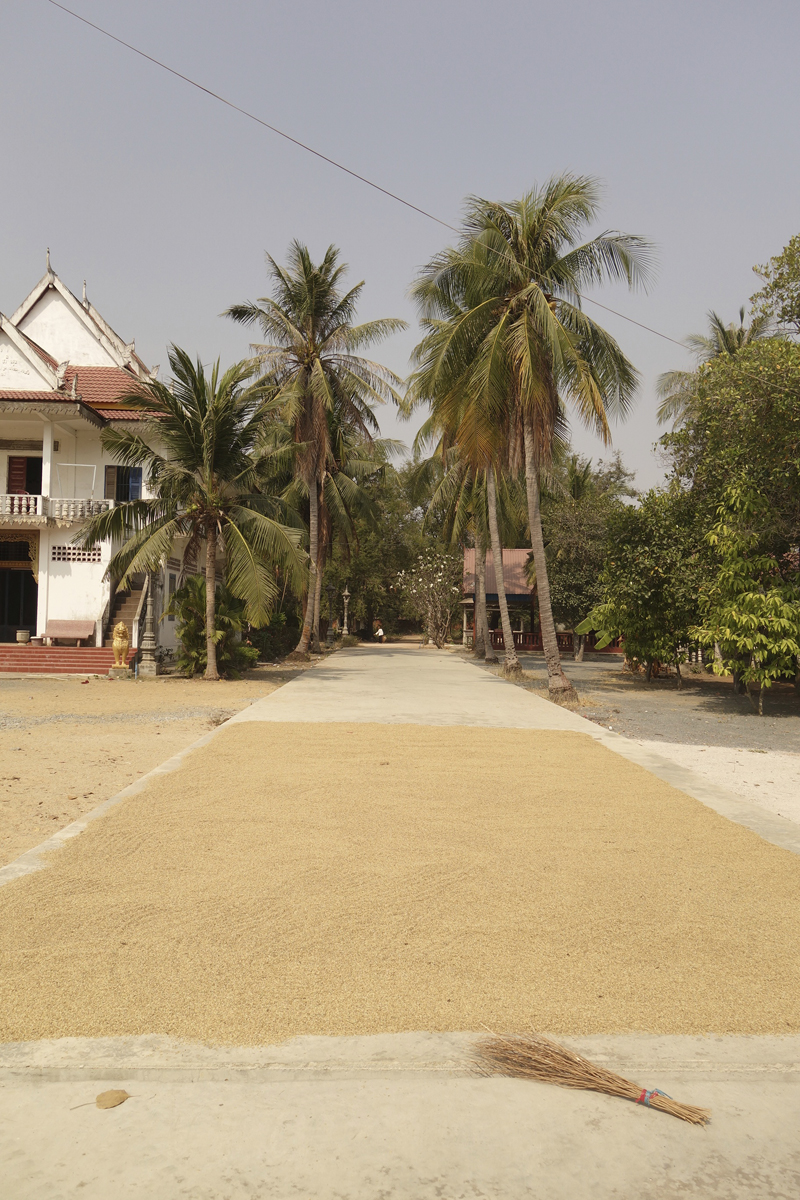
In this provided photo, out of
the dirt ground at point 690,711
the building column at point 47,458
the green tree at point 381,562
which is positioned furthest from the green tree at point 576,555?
the building column at point 47,458

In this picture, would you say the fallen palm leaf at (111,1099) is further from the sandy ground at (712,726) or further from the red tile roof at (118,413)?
the red tile roof at (118,413)

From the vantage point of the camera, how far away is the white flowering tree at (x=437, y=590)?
3966 cm

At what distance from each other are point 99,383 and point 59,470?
10.4 ft

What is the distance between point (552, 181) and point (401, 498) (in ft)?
121

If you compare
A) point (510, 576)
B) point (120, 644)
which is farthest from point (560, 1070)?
point (510, 576)

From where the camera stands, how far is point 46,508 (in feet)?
72.1

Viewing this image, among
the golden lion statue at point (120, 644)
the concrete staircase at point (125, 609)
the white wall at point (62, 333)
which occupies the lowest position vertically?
the golden lion statue at point (120, 644)

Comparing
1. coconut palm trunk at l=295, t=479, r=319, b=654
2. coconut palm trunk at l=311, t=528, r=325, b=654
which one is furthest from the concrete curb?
coconut palm trunk at l=311, t=528, r=325, b=654

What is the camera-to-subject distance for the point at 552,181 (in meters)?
15.9

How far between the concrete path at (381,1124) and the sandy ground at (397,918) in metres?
0.17

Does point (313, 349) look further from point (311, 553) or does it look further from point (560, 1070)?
point (560, 1070)

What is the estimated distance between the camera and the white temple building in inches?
869

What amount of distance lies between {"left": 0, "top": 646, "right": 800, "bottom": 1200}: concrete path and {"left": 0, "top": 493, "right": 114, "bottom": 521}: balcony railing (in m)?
20.4

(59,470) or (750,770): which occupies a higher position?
(59,470)
